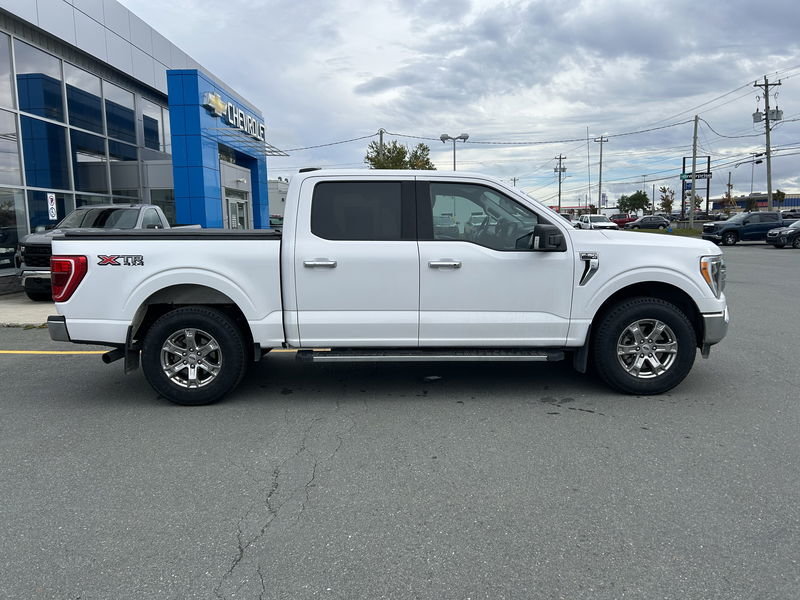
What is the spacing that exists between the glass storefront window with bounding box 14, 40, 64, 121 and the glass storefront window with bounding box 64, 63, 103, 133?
0.48 m

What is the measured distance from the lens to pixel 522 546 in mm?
Answer: 3074

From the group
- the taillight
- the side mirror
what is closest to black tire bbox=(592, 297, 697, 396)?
the side mirror

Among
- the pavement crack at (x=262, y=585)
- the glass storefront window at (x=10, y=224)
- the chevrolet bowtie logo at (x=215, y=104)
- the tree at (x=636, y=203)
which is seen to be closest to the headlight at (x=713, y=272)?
the pavement crack at (x=262, y=585)

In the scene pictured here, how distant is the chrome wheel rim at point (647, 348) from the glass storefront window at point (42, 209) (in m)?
14.0

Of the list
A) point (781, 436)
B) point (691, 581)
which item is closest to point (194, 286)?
point (691, 581)

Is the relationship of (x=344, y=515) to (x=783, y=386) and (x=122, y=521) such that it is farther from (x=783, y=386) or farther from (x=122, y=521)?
(x=783, y=386)

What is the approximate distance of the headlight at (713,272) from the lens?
5406 millimetres

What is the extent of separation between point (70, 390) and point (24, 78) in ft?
41.2

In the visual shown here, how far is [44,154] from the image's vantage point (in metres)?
16.0

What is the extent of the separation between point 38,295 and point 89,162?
7949mm

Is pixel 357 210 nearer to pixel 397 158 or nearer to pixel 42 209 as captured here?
pixel 42 209

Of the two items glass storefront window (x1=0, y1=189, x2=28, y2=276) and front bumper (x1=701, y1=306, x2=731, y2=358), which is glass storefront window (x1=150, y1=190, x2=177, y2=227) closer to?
glass storefront window (x1=0, y1=189, x2=28, y2=276)

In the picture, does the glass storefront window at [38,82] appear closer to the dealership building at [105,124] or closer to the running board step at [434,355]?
the dealership building at [105,124]

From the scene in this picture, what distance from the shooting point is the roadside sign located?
1607 cm
